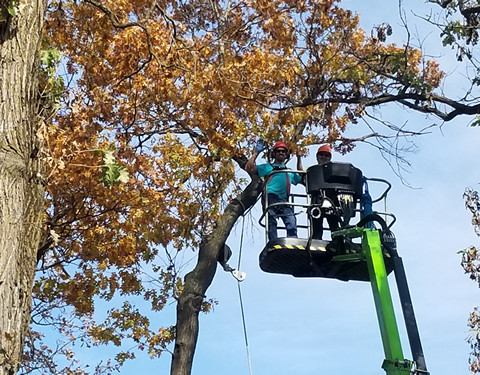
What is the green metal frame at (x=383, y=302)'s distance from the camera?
6824 mm

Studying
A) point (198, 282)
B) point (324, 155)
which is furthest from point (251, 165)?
point (198, 282)

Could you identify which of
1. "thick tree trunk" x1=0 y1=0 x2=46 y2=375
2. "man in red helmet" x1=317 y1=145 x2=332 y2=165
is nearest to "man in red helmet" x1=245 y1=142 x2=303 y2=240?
"man in red helmet" x1=317 y1=145 x2=332 y2=165

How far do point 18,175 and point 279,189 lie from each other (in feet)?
18.0

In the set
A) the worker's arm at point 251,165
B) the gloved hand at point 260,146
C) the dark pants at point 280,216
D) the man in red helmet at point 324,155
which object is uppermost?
the gloved hand at point 260,146

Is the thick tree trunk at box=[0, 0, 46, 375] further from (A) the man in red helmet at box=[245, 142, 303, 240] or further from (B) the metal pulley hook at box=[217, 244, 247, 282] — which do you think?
(B) the metal pulley hook at box=[217, 244, 247, 282]

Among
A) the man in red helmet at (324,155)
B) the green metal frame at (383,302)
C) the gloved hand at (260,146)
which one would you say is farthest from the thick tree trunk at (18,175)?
the gloved hand at (260,146)

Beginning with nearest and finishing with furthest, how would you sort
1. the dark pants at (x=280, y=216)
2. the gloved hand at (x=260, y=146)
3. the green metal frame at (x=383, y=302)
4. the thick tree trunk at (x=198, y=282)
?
the green metal frame at (x=383, y=302) → the dark pants at (x=280, y=216) → the thick tree trunk at (x=198, y=282) → the gloved hand at (x=260, y=146)

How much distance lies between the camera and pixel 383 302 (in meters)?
7.31

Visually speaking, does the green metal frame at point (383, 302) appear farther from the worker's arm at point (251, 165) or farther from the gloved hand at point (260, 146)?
the gloved hand at point (260, 146)

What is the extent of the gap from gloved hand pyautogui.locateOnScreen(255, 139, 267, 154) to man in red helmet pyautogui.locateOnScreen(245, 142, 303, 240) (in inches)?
53.7

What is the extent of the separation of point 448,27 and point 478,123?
232 centimetres

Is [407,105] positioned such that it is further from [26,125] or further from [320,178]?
[26,125]

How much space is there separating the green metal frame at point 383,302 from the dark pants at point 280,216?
1.43 meters

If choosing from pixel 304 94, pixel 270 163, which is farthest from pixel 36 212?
pixel 304 94
